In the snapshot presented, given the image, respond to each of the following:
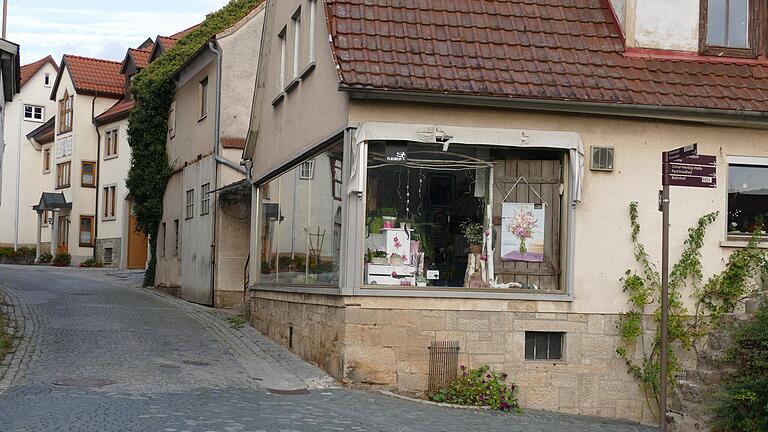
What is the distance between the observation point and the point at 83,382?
12836 millimetres

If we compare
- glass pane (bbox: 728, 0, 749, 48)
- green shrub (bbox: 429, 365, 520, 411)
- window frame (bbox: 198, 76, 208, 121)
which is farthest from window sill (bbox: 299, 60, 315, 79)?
window frame (bbox: 198, 76, 208, 121)

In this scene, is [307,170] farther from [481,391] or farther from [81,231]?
[81,231]

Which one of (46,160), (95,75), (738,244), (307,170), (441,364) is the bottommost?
(441,364)

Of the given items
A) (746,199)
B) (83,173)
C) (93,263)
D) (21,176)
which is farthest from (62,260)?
(746,199)

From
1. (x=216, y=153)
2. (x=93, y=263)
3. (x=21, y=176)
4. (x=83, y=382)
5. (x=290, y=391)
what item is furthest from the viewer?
(x=21, y=176)

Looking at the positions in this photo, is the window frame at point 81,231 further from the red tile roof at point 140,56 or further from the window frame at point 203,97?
the window frame at point 203,97

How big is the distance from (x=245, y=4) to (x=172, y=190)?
227 inches

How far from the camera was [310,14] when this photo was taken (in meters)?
16.1

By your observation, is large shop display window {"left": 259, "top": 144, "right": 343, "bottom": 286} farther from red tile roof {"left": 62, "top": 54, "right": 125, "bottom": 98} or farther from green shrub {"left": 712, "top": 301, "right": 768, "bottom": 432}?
red tile roof {"left": 62, "top": 54, "right": 125, "bottom": 98}

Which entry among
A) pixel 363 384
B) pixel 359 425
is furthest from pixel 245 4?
pixel 359 425

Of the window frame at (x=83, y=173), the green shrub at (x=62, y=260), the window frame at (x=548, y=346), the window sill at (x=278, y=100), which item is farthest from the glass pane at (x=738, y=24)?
the green shrub at (x=62, y=260)

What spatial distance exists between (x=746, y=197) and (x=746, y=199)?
0.03 meters

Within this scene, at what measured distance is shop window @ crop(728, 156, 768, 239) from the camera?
563 inches

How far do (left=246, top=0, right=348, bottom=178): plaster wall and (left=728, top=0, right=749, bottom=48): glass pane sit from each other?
5.66 meters
